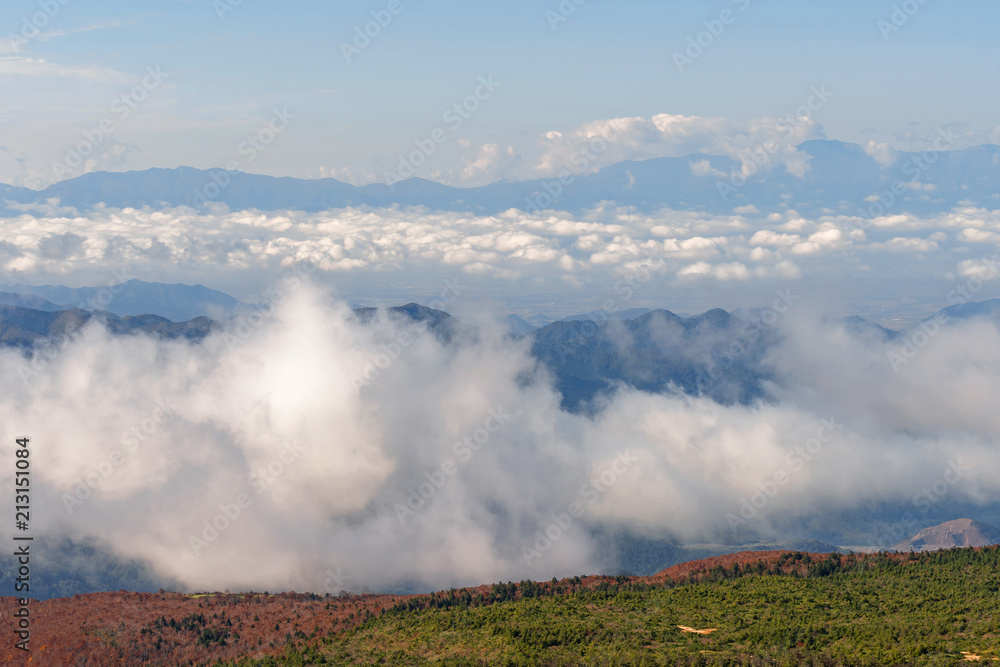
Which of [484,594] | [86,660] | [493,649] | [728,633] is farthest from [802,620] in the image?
[86,660]

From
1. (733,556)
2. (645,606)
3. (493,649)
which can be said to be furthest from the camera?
(733,556)

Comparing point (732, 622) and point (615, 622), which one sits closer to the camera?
point (732, 622)

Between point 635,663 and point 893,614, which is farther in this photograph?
point 893,614

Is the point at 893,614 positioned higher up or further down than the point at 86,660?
higher up

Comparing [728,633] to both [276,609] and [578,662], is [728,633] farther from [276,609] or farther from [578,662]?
[276,609]

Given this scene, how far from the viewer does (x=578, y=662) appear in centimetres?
7112

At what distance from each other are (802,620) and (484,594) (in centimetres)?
5639

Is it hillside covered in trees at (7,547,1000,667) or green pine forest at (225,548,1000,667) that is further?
hillside covered in trees at (7,547,1000,667)

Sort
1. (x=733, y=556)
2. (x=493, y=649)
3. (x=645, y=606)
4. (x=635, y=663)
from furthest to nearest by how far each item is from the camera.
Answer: (x=733, y=556) → (x=645, y=606) → (x=493, y=649) → (x=635, y=663)

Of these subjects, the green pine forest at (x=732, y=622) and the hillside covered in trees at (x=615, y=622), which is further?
the hillside covered in trees at (x=615, y=622)

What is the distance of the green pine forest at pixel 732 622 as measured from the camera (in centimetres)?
6531

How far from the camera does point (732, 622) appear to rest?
77938 millimetres

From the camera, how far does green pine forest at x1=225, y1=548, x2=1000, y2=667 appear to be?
65.3 m

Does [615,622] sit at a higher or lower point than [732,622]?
lower
